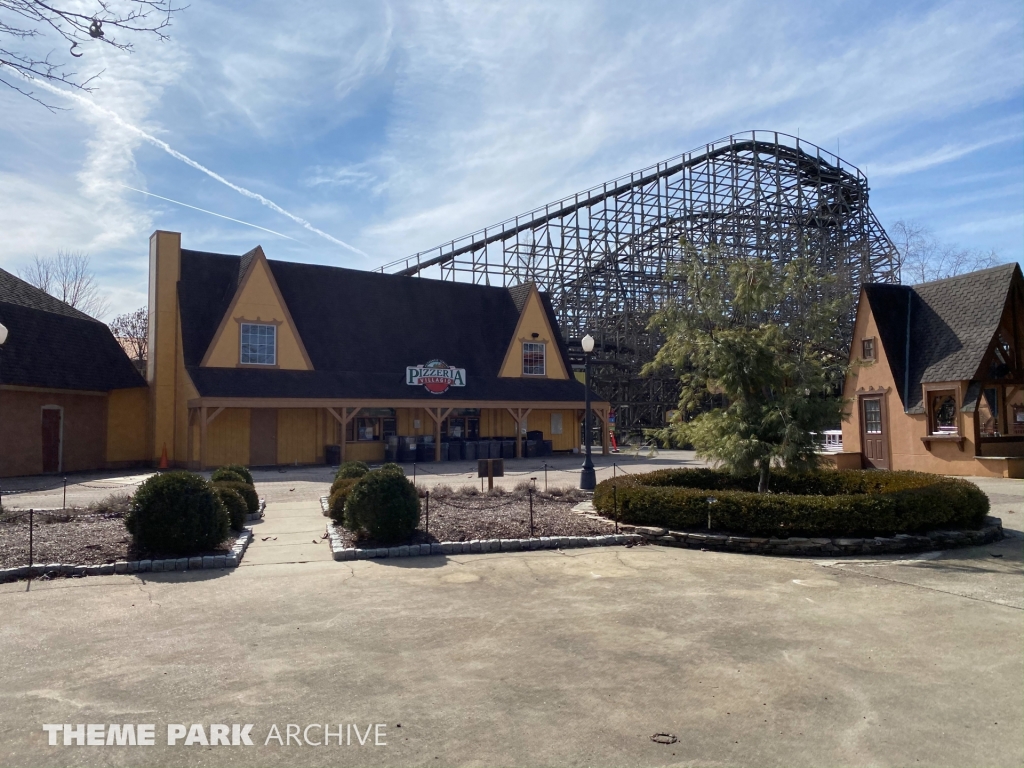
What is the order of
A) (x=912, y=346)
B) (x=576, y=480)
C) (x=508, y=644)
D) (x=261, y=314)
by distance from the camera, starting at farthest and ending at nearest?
(x=261, y=314)
(x=912, y=346)
(x=576, y=480)
(x=508, y=644)

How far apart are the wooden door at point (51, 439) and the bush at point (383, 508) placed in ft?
60.1

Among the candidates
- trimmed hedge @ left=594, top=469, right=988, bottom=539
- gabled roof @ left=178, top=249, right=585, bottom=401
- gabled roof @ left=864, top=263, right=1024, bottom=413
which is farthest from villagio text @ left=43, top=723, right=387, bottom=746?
gabled roof @ left=178, top=249, right=585, bottom=401

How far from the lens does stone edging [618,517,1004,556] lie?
968 centimetres

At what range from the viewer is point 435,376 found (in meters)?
28.8

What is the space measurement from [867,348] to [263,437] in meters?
20.1

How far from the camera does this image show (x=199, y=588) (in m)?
7.86

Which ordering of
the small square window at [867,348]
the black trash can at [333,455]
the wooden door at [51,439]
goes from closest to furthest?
the small square window at [867,348]
the wooden door at [51,439]
the black trash can at [333,455]

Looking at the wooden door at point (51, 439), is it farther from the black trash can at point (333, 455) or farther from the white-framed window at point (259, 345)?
the black trash can at point (333, 455)

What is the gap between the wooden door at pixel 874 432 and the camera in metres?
22.0

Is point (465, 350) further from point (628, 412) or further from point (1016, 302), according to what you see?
point (1016, 302)

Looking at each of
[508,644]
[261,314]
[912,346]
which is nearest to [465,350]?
[261,314]

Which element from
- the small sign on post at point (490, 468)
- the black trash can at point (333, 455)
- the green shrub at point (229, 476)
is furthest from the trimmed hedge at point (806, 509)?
the black trash can at point (333, 455)

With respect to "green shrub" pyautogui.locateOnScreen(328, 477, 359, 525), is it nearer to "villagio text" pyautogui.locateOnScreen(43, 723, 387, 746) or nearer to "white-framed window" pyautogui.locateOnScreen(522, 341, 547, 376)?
"villagio text" pyautogui.locateOnScreen(43, 723, 387, 746)

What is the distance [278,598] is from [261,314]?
2076 cm
